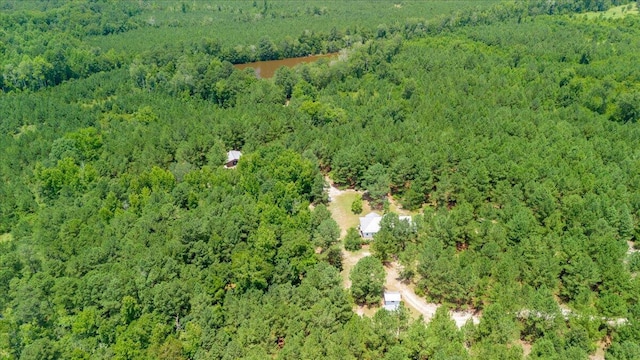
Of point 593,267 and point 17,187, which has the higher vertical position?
point 593,267

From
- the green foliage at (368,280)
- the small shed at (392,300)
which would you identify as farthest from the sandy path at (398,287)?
the green foliage at (368,280)

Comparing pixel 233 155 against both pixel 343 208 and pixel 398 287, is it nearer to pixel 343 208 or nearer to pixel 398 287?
pixel 343 208

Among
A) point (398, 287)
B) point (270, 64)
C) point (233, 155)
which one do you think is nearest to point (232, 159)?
point (233, 155)

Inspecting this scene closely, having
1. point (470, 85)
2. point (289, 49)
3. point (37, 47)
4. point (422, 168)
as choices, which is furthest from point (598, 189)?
point (37, 47)

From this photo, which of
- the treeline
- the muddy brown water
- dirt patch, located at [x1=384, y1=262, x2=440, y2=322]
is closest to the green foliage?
dirt patch, located at [x1=384, y1=262, x2=440, y2=322]

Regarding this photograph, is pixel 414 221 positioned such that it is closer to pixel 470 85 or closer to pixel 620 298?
pixel 620 298

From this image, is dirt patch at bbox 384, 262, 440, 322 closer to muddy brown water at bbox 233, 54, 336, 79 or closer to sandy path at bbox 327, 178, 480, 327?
sandy path at bbox 327, 178, 480, 327
